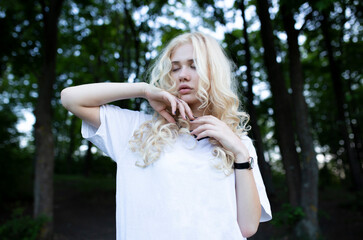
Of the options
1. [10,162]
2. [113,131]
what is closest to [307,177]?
[113,131]

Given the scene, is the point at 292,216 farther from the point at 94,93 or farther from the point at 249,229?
the point at 94,93

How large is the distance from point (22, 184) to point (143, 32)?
8239mm

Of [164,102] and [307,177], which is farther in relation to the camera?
[307,177]

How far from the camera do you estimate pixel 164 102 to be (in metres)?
1.77

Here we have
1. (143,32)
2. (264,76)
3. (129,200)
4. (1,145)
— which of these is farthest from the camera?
(264,76)

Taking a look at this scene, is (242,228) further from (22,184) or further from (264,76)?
(22,184)

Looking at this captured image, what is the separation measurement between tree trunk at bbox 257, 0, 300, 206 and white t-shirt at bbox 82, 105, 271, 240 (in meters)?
5.08

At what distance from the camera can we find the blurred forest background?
6.05 meters

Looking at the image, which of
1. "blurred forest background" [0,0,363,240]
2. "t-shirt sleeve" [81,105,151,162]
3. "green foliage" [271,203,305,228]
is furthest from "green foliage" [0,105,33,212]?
"t-shirt sleeve" [81,105,151,162]

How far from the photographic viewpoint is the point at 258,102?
1193 centimetres

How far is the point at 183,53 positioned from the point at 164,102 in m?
0.33

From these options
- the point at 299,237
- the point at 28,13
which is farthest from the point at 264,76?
the point at 28,13

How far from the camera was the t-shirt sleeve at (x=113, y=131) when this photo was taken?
68.0 inches

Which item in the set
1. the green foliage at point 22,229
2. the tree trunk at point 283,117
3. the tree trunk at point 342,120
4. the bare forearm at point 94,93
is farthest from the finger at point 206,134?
the tree trunk at point 342,120
